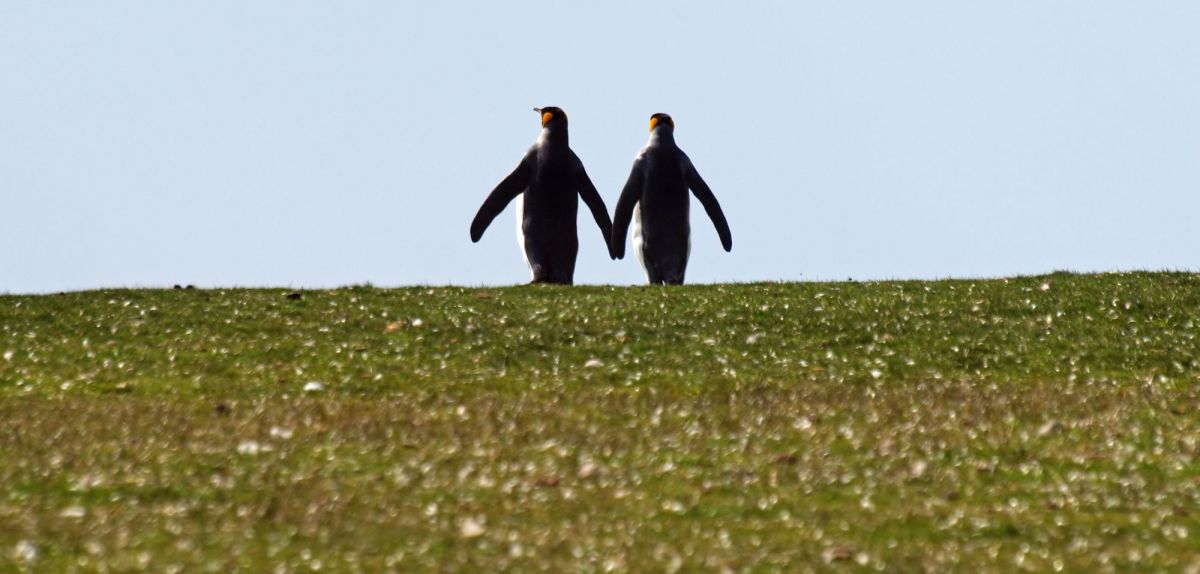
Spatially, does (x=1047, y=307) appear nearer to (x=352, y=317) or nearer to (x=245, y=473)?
(x=352, y=317)

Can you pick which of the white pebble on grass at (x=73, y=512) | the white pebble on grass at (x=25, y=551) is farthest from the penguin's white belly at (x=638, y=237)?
the white pebble on grass at (x=25, y=551)

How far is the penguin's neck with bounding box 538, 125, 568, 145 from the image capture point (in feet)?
124

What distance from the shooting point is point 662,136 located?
3922cm

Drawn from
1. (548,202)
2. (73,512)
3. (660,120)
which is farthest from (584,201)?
(73,512)

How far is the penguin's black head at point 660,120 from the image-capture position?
39.6 meters

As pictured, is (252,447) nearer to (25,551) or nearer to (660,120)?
(25,551)

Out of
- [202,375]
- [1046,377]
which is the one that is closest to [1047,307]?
[1046,377]

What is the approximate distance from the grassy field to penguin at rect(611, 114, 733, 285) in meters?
8.11

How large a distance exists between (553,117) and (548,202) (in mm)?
2388

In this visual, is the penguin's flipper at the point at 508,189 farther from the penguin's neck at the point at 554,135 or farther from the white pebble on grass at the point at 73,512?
the white pebble on grass at the point at 73,512

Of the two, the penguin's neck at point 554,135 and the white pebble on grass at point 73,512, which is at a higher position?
the penguin's neck at point 554,135

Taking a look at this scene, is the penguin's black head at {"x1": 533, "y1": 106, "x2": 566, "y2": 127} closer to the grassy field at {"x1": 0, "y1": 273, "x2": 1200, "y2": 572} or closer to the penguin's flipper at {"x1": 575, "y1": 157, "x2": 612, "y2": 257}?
the penguin's flipper at {"x1": 575, "y1": 157, "x2": 612, "y2": 257}

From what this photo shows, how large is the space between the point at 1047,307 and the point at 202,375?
1352 cm

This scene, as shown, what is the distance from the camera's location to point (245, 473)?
14.1 m
